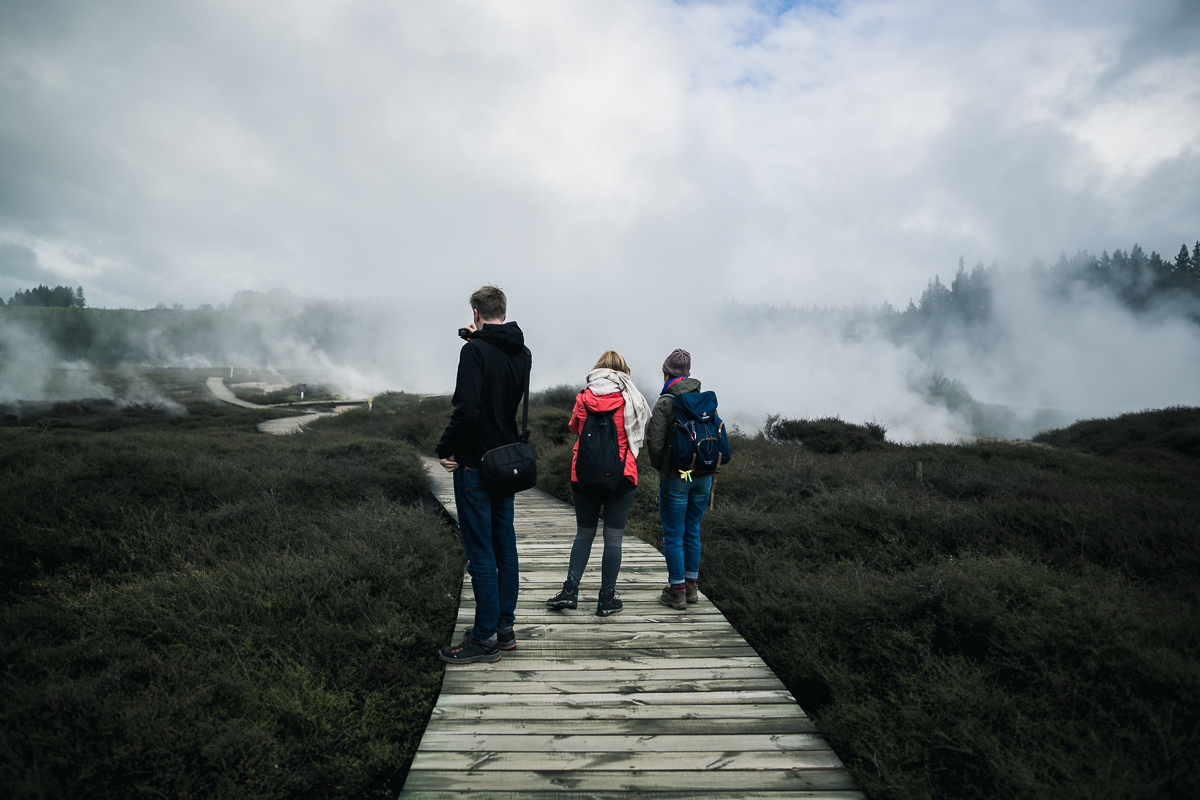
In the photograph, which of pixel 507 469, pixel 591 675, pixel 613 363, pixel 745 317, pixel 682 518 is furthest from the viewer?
pixel 745 317

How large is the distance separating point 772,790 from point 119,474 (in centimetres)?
931

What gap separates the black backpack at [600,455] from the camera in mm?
3820

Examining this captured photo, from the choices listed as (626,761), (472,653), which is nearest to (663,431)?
(472,653)

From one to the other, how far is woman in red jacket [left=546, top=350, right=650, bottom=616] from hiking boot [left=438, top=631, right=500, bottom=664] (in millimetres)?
983

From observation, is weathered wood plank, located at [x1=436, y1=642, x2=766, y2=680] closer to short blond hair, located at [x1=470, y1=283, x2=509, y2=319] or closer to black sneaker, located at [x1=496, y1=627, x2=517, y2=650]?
black sneaker, located at [x1=496, y1=627, x2=517, y2=650]

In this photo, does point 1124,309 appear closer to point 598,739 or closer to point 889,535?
point 889,535

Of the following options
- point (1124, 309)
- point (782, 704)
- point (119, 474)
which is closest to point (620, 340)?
point (119, 474)

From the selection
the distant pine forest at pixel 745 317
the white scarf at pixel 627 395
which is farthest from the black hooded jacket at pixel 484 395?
the distant pine forest at pixel 745 317

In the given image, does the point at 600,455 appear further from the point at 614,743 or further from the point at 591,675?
the point at 614,743

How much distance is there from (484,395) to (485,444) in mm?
331

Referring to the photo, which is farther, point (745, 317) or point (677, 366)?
point (745, 317)

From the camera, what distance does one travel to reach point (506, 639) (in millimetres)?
3691

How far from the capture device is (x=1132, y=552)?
15.2 feet

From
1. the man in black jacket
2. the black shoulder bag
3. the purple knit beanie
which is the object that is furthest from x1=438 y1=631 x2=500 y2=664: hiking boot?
the purple knit beanie
